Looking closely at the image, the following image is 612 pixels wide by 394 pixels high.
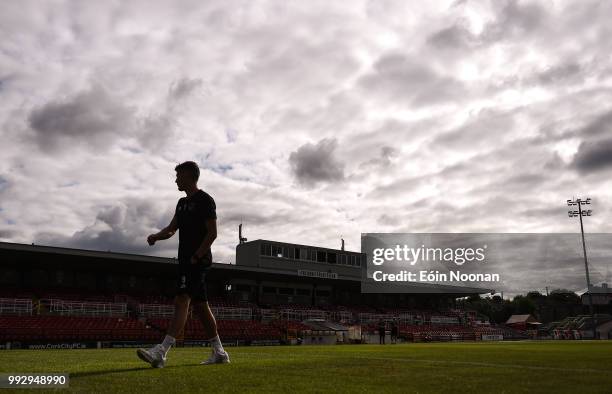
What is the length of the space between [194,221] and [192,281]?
0.67 m

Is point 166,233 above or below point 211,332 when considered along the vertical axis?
above

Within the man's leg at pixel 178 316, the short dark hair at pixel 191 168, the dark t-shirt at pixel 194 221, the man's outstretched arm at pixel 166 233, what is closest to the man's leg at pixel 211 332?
the man's leg at pixel 178 316

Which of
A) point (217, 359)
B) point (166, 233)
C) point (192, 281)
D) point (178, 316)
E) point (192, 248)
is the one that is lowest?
point (217, 359)

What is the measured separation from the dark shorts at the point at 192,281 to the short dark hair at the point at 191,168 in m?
1.04

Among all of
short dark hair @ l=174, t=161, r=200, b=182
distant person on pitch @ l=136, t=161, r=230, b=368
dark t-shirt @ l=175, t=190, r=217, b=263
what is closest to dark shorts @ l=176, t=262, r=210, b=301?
distant person on pitch @ l=136, t=161, r=230, b=368

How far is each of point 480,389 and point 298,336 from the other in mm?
36156

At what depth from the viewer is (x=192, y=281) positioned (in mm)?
5820

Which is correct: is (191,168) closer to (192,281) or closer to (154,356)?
(192,281)

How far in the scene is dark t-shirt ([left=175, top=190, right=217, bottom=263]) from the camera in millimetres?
5953

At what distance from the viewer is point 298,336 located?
3884 cm

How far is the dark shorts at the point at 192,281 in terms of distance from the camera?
5.82 meters

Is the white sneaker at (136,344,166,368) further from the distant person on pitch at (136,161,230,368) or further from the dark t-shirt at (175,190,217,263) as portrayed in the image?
the dark t-shirt at (175,190,217,263)

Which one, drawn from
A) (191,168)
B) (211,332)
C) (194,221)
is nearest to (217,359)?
(211,332)

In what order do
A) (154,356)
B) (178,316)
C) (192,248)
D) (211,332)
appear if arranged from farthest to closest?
(211,332)
(192,248)
(178,316)
(154,356)
